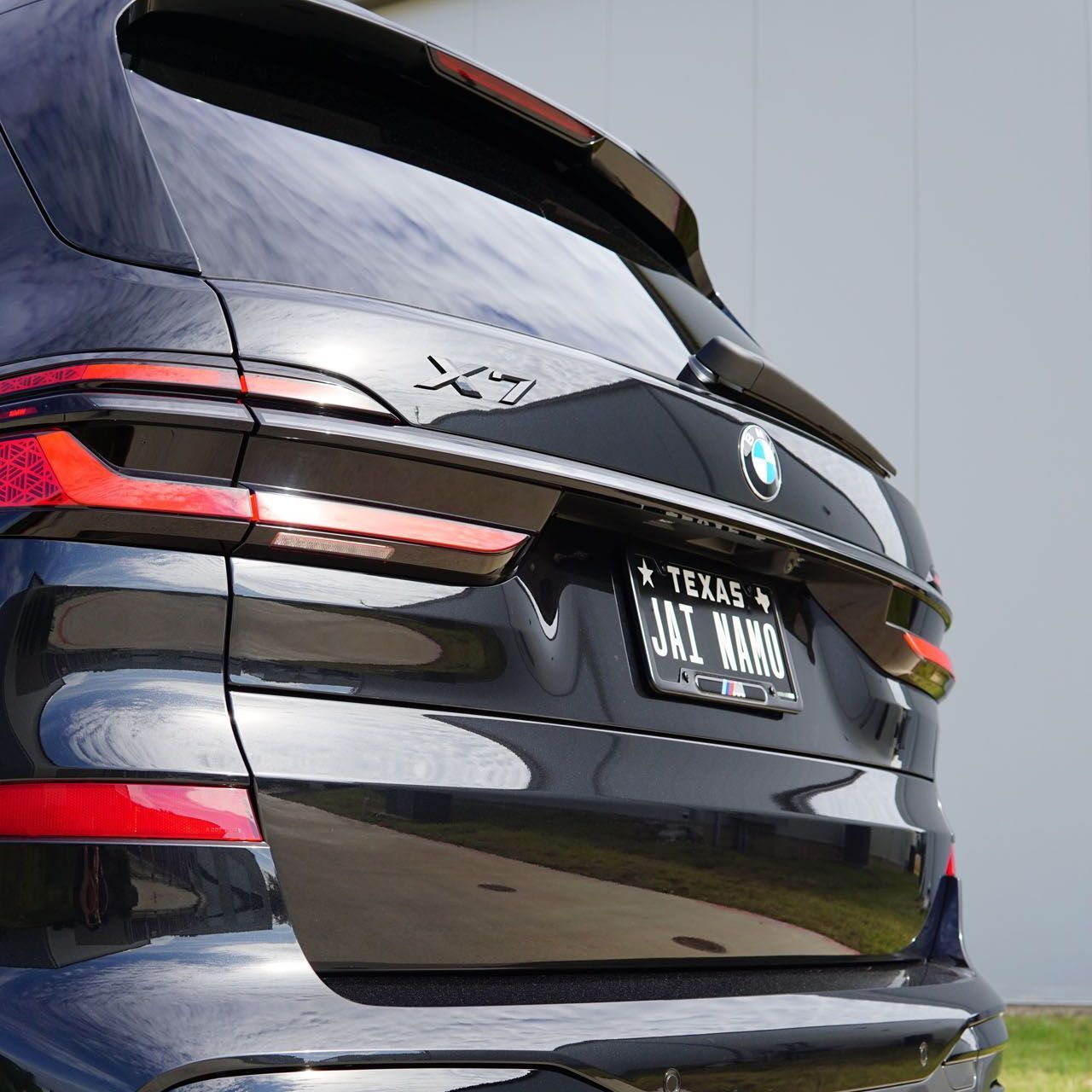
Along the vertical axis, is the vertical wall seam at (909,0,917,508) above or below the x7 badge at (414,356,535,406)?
above

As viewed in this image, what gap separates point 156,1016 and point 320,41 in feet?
3.87

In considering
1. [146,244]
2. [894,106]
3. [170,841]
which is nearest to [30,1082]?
[170,841]

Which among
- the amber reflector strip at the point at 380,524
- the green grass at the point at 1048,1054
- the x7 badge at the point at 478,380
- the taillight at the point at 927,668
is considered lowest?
the green grass at the point at 1048,1054

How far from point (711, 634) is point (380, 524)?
1.75 ft

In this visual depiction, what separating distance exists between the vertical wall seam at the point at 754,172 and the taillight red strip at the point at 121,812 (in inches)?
256

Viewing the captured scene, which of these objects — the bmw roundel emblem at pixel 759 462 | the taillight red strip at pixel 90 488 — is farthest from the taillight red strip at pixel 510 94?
the taillight red strip at pixel 90 488

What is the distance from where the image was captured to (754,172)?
750 centimetres

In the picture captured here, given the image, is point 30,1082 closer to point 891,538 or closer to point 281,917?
point 281,917

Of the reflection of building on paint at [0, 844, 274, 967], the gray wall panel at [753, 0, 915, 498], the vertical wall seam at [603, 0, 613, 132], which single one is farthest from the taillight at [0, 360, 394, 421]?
the vertical wall seam at [603, 0, 613, 132]

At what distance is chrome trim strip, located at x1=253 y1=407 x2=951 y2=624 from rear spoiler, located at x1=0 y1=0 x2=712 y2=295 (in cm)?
22

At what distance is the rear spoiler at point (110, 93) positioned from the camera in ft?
4.37

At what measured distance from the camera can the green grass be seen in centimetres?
451

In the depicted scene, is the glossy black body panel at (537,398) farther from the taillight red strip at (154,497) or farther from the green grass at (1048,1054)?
the green grass at (1048,1054)

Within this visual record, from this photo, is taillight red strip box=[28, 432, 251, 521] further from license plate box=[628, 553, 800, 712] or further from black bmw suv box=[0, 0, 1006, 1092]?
license plate box=[628, 553, 800, 712]
